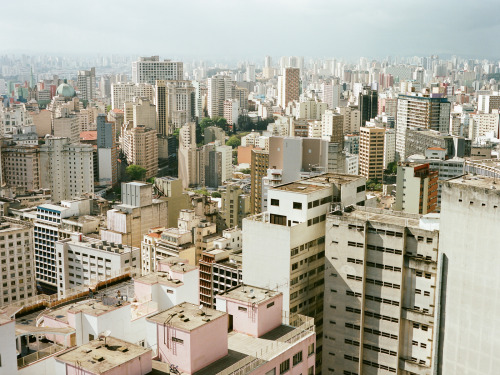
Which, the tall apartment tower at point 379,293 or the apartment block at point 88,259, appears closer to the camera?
the tall apartment tower at point 379,293

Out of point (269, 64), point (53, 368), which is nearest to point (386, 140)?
point (53, 368)

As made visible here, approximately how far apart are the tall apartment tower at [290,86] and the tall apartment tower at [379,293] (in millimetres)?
28775

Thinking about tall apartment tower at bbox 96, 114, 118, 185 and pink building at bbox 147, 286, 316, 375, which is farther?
tall apartment tower at bbox 96, 114, 118, 185

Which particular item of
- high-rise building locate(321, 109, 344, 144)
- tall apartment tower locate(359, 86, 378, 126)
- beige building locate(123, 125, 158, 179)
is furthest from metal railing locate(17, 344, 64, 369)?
tall apartment tower locate(359, 86, 378, 126)

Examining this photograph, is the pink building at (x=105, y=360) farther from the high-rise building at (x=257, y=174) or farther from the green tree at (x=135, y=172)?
the green tree at (x=135, y=172)

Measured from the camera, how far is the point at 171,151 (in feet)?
73.0

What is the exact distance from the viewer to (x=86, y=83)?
117 ft

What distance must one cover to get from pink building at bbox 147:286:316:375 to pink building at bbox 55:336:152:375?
10.0 inches

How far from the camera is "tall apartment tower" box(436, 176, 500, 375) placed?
4.61 m

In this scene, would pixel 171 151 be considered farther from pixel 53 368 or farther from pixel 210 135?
pixel 53 368

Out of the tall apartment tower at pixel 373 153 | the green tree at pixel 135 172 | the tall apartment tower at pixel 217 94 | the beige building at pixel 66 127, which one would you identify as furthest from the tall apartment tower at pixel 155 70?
the tall apartment tower at pixel 373 153

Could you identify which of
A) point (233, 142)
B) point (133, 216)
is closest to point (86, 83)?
point (233, 142)

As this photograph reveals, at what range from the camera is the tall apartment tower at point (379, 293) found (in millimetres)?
5301

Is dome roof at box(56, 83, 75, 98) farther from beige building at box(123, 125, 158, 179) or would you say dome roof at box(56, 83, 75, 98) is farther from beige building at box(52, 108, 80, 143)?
beige building at box(123, 125, 158, 179)
